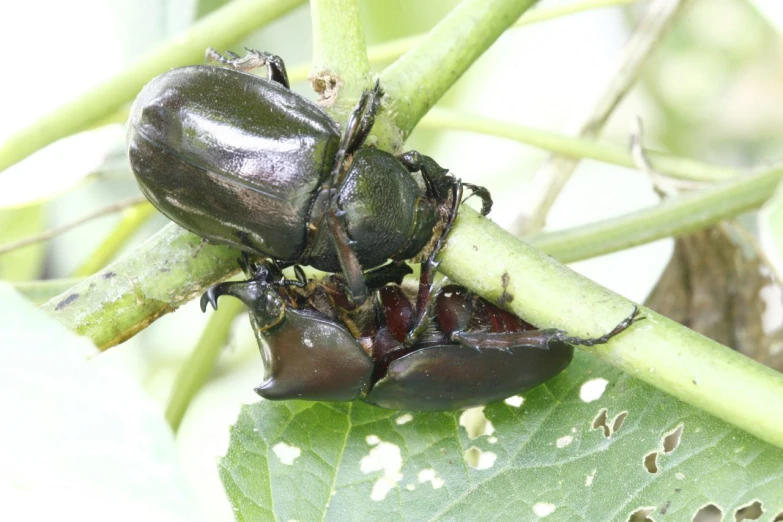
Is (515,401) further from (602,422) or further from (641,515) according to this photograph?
(641,515)

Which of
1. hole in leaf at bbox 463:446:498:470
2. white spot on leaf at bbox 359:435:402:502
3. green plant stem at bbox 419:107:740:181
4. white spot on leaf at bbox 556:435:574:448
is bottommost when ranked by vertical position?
white spot on leaf at bbox 359:435:402:502

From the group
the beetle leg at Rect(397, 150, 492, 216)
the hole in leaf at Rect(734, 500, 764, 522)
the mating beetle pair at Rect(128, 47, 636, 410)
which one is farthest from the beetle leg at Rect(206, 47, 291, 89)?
the hole in leaf at Rect(734, 500, 764, 522)

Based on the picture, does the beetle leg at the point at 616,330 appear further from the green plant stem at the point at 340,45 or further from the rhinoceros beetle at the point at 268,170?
the green plant stem at the point at 340,45

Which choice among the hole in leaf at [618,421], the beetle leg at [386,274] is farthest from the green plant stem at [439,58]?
the hole in leaf at [618,421]

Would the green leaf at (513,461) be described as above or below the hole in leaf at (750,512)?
above

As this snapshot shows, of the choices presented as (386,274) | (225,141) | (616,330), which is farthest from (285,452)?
(616,330)

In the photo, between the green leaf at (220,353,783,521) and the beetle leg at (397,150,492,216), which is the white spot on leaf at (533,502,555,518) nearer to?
the green leaf at (220,353,783,521)
